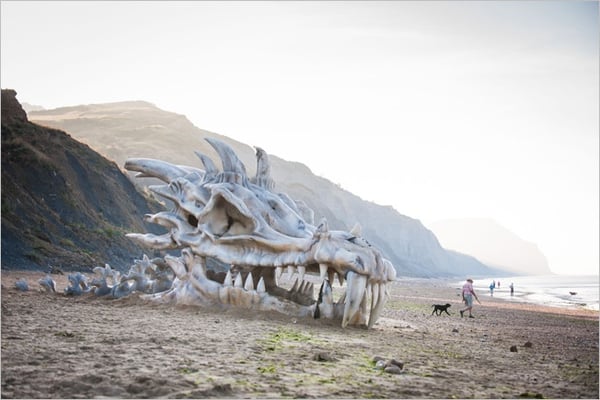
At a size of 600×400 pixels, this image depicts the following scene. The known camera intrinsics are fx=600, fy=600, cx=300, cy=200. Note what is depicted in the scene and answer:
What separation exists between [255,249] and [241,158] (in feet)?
293

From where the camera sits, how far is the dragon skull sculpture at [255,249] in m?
6.91

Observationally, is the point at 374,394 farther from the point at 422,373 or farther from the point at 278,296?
the point at 278,296

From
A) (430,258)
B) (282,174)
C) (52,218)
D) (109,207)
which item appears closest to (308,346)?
(52,218)

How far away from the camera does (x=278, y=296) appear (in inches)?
316

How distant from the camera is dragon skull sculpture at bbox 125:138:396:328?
6910 mm

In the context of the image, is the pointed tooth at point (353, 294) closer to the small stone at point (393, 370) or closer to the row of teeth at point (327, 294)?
the row of teeth at point (327, 294)

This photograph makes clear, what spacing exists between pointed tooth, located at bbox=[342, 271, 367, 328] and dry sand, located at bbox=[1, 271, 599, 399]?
0.60 feet

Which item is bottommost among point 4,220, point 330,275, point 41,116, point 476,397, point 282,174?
point 476,397

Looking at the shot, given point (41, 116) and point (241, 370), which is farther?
point (41, 116)

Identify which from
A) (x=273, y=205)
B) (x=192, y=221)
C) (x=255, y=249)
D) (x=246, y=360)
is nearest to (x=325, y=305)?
(x=255, y=249)

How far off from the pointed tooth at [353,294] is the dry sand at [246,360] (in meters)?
0.18

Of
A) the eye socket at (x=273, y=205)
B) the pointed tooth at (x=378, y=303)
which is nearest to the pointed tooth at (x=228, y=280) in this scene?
the eye socket at (x=273, y=205)

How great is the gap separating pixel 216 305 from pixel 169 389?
14.0ft

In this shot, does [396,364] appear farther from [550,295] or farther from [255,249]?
[550,295]
